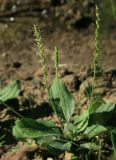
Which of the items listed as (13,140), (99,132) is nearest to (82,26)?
(13,140)

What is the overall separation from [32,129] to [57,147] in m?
0.20

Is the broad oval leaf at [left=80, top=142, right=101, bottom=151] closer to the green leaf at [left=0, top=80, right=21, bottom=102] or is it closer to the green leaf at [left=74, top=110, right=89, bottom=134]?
the green leaf at [left=74, top=110, right=89, bottom=134]

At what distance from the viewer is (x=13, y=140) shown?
312 cm

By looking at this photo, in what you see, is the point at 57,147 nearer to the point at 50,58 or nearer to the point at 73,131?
the point at 73,131

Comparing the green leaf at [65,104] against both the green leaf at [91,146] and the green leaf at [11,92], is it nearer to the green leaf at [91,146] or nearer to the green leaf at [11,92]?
the green leaf at [91,146]

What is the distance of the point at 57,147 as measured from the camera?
108 inches

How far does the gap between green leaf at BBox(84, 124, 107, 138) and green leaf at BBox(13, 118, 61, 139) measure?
161mm

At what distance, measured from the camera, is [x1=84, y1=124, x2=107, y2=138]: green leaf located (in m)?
2.67

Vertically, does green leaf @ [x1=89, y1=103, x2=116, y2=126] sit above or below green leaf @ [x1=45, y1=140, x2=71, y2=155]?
above

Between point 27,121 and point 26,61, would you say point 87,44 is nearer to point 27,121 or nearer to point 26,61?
point 26,61

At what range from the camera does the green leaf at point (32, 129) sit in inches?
111

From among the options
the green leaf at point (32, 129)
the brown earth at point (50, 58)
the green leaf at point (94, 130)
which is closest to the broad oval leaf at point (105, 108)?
the green leaf at point (94, 130)

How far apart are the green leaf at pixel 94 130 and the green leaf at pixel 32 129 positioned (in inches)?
6.3

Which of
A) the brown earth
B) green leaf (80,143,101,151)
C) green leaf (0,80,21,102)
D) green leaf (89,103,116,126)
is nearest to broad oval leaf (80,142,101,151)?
green leaf (80,143,101,151)
